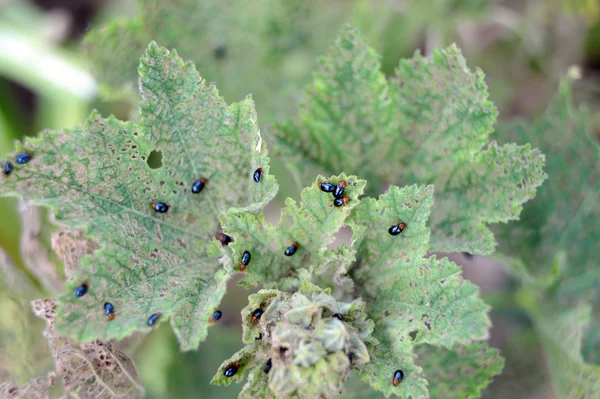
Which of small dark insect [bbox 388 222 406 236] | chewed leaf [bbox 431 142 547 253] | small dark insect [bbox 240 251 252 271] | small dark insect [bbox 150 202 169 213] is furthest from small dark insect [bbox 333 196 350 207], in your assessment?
small dark insect [bbox 150 202 169 213]

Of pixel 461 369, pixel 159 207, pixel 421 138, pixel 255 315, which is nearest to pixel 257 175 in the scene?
pixel 159 207

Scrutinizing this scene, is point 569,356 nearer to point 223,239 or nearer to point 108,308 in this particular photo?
point 223,239

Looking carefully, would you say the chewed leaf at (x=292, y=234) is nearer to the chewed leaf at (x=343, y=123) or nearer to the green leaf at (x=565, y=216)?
the chewed leaf at (x=343, y=123)

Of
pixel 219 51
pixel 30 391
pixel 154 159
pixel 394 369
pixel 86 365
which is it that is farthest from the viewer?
pixel 154 159

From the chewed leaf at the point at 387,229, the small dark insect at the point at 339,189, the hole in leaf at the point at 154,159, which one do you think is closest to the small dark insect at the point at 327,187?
the small dark insect at the point at 339,189

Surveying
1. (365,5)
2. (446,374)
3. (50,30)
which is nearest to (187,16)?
(365,5)

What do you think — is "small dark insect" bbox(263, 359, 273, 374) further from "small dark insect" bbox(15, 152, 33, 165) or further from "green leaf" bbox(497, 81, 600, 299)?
"green leaf" bbox(497, 81, 600, 299)
